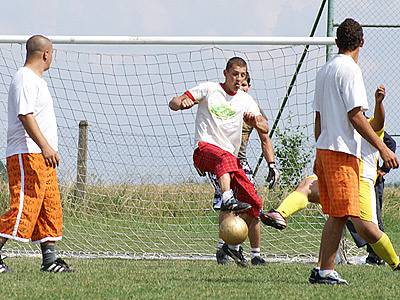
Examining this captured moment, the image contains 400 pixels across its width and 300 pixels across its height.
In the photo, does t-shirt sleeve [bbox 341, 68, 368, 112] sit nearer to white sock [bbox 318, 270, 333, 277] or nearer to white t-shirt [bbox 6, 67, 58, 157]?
white sock [bbox 318, 270, 333, 277]

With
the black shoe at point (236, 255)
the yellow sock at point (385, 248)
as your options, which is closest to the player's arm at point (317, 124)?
the yellow sock at point (385, 248)

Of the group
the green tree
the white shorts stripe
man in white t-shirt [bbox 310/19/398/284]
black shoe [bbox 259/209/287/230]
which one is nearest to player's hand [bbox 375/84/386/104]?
man in white t-shirt [bbox 310/19/398/284]

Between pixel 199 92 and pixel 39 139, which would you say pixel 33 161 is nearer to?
pixel 39 139

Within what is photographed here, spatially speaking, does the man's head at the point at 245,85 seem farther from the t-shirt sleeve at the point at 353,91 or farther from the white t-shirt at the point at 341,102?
the t-shirt sleeve at the point at 353,91

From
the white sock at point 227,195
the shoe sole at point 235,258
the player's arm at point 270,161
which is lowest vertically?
the shoe sole at point 235,258

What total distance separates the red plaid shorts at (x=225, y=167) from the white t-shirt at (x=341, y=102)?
196cm

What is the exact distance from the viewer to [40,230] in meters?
8.77

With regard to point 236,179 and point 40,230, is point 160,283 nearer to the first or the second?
point 40,230

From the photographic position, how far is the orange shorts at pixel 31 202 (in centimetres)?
845

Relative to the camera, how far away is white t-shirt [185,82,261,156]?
982 cm

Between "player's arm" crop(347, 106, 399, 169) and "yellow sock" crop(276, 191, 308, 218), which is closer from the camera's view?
"player's arm" crop(347, 106, 399, 169)

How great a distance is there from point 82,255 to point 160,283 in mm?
3837

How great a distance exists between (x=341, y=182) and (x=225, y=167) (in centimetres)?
218

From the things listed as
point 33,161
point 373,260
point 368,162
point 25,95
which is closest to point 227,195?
point 368,162
